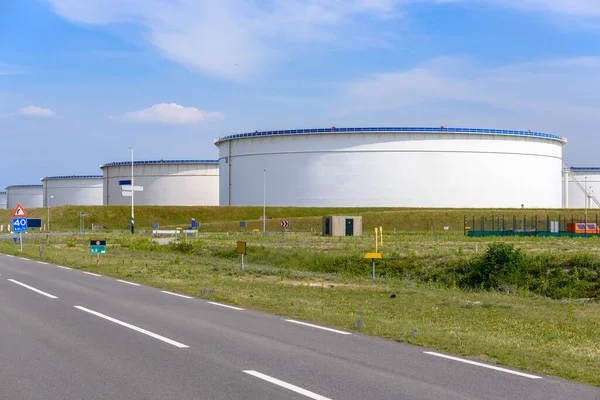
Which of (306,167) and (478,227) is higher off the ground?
(306,167)

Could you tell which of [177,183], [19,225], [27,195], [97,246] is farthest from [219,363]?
[27,195]

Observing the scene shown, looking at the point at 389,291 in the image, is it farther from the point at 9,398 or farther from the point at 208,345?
the point at 9,398

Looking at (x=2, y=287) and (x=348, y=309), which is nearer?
(x=348, y=309)

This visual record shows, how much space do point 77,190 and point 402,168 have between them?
8198 centimetres

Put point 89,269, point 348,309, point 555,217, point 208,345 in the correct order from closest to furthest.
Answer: point 208,345 → point 348,309 → point 89,269 → point 555,217

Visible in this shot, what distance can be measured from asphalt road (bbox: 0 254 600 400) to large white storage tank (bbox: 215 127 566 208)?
74805 mm

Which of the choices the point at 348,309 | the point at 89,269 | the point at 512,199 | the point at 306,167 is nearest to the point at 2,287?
the point at 89,269

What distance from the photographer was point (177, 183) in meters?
119

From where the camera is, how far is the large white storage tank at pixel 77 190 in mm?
143750

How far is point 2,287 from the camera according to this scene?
67.1 feet

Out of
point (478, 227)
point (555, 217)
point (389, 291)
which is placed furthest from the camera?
point (555, 217)

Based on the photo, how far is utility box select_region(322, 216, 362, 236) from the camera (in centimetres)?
6253

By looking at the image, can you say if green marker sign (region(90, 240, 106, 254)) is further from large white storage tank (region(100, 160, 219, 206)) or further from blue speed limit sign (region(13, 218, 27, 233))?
large white storage tank (region(100, 160, 219, 206))

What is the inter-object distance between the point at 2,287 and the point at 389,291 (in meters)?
11.6
